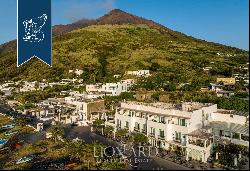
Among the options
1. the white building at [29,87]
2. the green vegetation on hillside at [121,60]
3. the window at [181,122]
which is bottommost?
the window at [181,122]

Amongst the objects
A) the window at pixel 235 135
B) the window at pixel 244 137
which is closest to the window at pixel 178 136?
the window at pixel 235 135

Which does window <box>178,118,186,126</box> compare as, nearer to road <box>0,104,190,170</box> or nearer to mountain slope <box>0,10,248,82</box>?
road <box>0,104,190,170</box>

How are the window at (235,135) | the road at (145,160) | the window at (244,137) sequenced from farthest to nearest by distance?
the window at (235,135)
the window at (244,137)
the road at (145,160)

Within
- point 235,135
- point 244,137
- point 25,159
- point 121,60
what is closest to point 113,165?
point 25,159

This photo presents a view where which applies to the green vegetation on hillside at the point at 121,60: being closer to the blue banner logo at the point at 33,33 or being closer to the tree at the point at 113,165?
the tree at the point at 113,165

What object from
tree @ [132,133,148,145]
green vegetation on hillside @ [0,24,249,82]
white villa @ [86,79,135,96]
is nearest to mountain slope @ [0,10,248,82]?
green vegetation on hillside @ [0,24,249,82]
